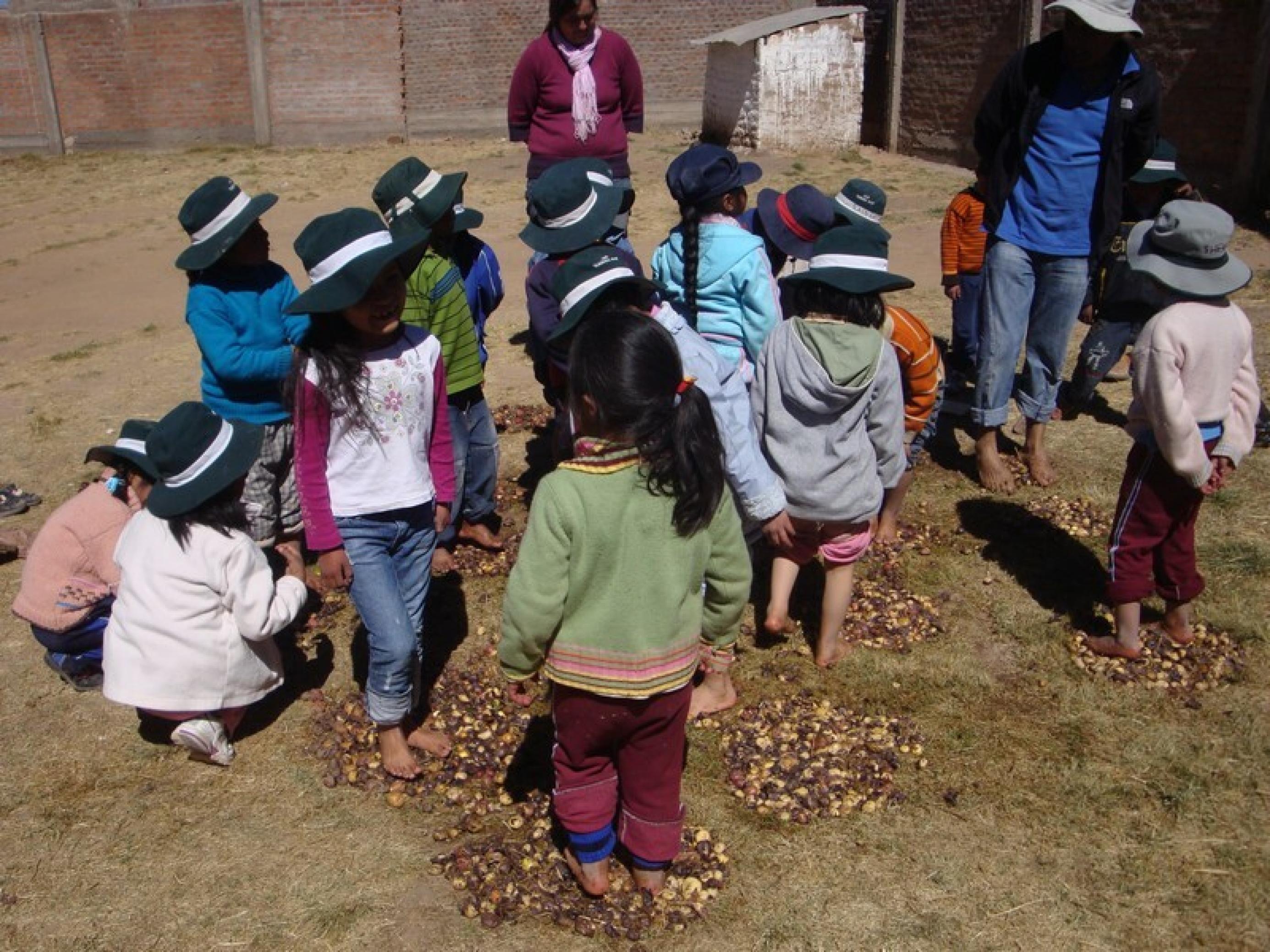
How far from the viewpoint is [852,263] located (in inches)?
154

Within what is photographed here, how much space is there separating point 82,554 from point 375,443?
1432 millimetres

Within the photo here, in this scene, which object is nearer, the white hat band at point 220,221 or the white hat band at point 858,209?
the white hat band at point 220,221

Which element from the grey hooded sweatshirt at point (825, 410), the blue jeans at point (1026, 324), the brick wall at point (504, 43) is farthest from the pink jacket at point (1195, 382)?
the brick wall at point (504, 43)

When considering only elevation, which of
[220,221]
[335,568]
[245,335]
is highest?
[220,221]

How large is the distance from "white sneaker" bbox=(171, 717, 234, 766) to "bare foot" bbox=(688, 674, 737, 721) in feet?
5.42

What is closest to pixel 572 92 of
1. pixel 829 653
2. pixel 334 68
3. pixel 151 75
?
pixel 829 653

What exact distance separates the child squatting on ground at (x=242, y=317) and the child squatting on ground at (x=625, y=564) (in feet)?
5.52

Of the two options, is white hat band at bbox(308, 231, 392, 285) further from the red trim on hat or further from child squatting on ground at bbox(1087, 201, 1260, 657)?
child squatting on ground at bbox(1087, 201, 1260, 657)

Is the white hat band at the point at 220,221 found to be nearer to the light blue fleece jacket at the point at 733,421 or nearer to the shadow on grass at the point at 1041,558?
the light blue fleece jacket at the point at 733,421

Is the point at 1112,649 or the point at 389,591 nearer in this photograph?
the point at 389,591

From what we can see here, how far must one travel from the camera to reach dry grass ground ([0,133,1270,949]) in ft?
10.4

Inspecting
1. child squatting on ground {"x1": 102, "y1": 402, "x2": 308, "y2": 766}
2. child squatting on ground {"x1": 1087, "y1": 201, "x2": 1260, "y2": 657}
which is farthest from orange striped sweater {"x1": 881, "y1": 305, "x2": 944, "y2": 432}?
child squatting on ground {"x1": 102, "y1": 402, "x2": 308, "y2": 766}

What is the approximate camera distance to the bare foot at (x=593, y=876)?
319cm

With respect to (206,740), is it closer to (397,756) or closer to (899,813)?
(397,756)
